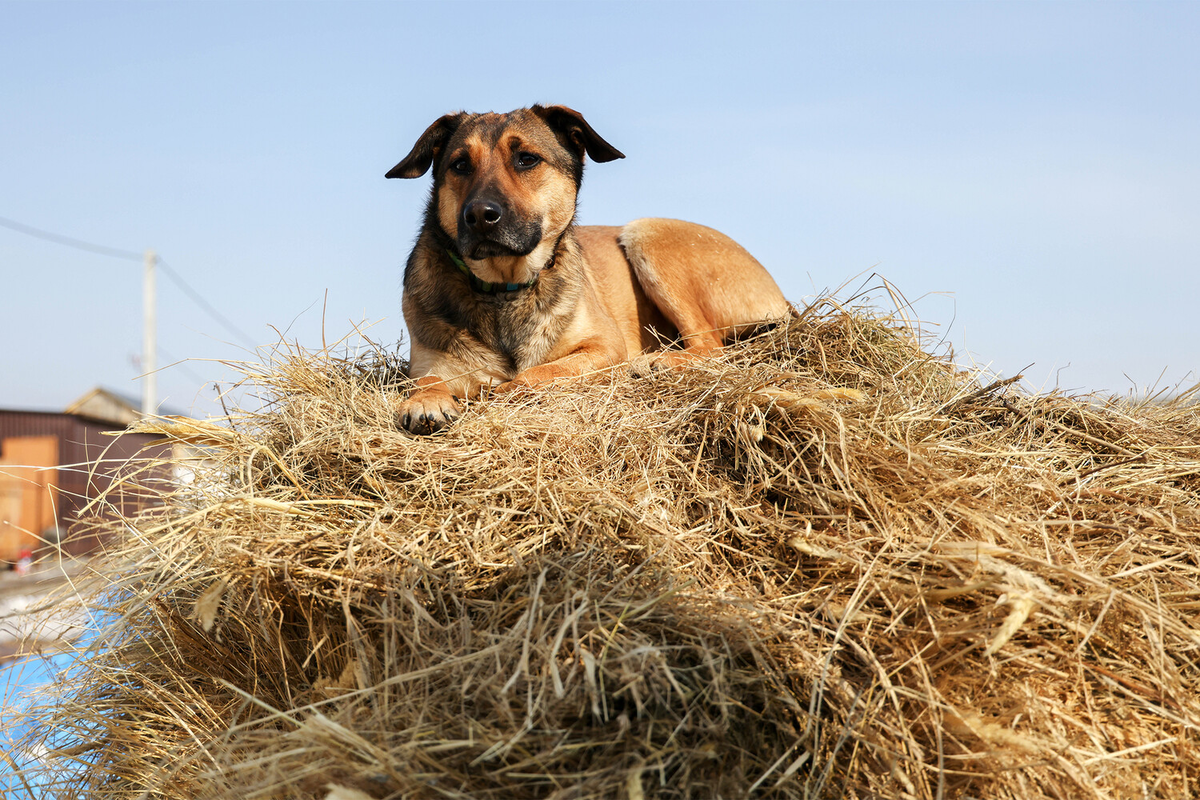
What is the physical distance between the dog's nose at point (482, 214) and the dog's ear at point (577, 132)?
0.81 m

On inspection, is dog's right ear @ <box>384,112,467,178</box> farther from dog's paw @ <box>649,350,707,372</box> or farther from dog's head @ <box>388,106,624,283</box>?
dog's paw @ <box>649,350,707,372</box>

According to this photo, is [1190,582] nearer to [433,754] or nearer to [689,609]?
[689,609]

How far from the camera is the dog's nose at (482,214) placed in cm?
316

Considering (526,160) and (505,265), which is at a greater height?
(526,160)

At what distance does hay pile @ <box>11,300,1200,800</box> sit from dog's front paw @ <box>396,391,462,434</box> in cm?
8

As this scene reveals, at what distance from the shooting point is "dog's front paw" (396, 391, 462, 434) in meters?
2.60

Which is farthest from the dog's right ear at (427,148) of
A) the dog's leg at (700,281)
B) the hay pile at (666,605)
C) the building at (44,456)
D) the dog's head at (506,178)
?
the building at (44,456)

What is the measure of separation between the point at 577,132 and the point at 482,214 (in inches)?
39.8

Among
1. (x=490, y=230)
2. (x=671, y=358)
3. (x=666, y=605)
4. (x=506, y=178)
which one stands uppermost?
(x=506, y=178)

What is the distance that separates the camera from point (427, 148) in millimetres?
3584

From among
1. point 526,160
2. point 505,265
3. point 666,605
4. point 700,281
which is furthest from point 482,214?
point 666,605

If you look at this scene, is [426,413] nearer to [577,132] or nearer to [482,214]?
[482,214]

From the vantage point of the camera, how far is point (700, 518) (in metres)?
2.08

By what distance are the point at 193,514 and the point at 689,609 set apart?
141cm
